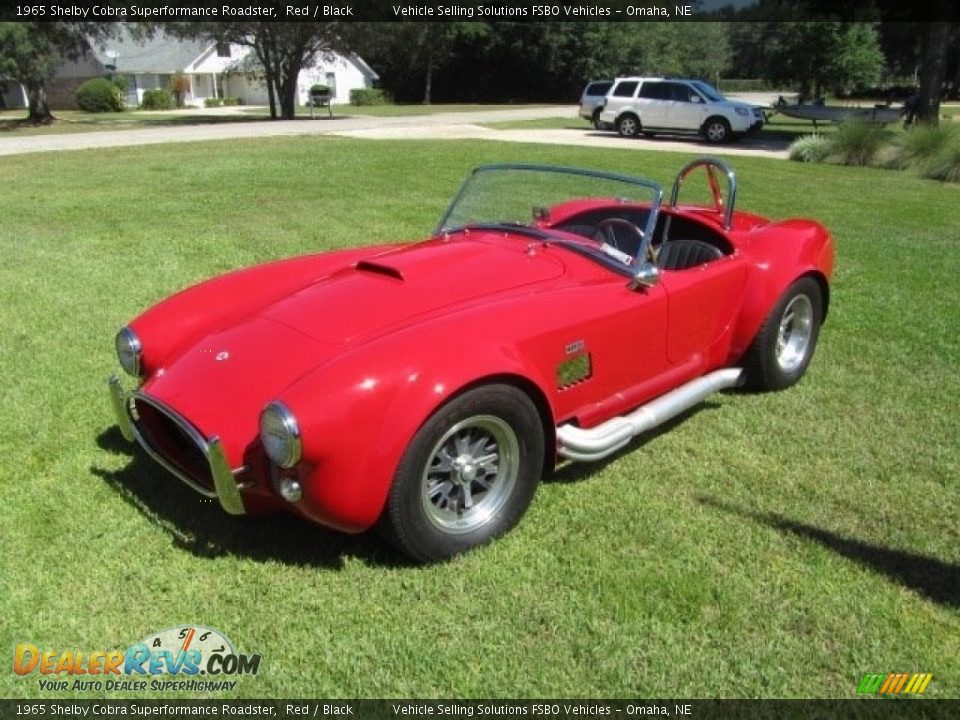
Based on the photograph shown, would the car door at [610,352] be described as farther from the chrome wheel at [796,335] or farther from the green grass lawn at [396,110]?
the green grass lawn at [396,110]

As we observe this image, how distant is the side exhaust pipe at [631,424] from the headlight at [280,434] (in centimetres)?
113

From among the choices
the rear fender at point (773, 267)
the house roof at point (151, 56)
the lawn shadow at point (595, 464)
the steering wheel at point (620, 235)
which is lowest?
the lawn shadow at point (595, 464)

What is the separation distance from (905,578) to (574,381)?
4.67ft

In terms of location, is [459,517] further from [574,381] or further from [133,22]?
[133,22]

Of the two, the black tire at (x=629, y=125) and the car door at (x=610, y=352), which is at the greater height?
the black tire at (x=629, y=125)

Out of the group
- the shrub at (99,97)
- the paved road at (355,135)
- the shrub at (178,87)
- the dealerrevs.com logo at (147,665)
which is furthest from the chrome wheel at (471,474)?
the shrub at (178,87)

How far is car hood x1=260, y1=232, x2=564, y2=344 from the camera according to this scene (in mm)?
3037

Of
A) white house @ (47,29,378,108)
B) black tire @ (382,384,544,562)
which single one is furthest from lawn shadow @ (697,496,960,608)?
white house @ (47,29,378,108)

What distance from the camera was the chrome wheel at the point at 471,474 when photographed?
286 cm

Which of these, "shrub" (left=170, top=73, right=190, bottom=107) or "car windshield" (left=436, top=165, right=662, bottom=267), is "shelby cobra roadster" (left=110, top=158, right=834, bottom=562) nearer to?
"car windshield" (left=436, top=165, right=662, bottom=267)

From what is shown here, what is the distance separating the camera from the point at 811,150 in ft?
54.6

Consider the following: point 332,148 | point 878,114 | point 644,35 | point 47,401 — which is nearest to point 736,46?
point 644,35

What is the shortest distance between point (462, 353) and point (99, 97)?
147 ft

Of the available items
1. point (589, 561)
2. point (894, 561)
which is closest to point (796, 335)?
point (894, 561)
